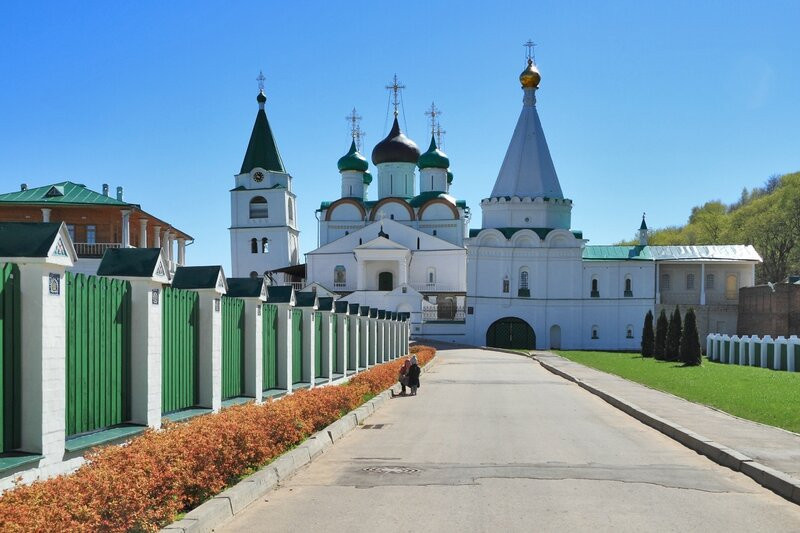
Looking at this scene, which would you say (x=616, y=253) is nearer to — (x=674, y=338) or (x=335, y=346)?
(x=674, y=338)

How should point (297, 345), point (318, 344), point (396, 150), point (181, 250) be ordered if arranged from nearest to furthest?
1. point (297, 345)
2. point (318, 344)
3. point (181, 250)
4. point (396, 150)

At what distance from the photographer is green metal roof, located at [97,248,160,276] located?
30.1 feet

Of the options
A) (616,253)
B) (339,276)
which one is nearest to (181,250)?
(339,276)

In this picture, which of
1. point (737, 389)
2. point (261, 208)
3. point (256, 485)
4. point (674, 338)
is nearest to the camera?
point (256, 485)

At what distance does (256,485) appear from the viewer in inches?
332

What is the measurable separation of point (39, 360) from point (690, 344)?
105ft

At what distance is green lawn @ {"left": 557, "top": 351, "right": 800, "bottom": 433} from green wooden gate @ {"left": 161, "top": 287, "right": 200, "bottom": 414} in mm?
8643

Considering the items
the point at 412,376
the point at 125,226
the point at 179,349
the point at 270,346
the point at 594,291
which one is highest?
the point at 125,226

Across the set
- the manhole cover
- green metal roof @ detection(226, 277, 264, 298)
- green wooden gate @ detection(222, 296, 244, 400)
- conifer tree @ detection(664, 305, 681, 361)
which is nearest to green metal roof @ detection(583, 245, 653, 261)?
conifer tree @ detection(664, 305, 681, 361)

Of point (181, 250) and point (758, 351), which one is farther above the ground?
point (181, 250)

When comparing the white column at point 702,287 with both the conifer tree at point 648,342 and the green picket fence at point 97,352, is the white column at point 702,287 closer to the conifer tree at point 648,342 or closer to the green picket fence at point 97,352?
the conifer tree at point 648,342

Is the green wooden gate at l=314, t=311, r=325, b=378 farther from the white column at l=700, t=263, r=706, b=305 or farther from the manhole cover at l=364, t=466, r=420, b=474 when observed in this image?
the white column at l=700, t=263, r=706, b=305

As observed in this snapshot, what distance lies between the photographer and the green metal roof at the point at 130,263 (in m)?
9.16

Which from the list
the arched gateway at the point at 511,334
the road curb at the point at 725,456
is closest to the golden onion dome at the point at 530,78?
the arched gateway at the point at 511,334
